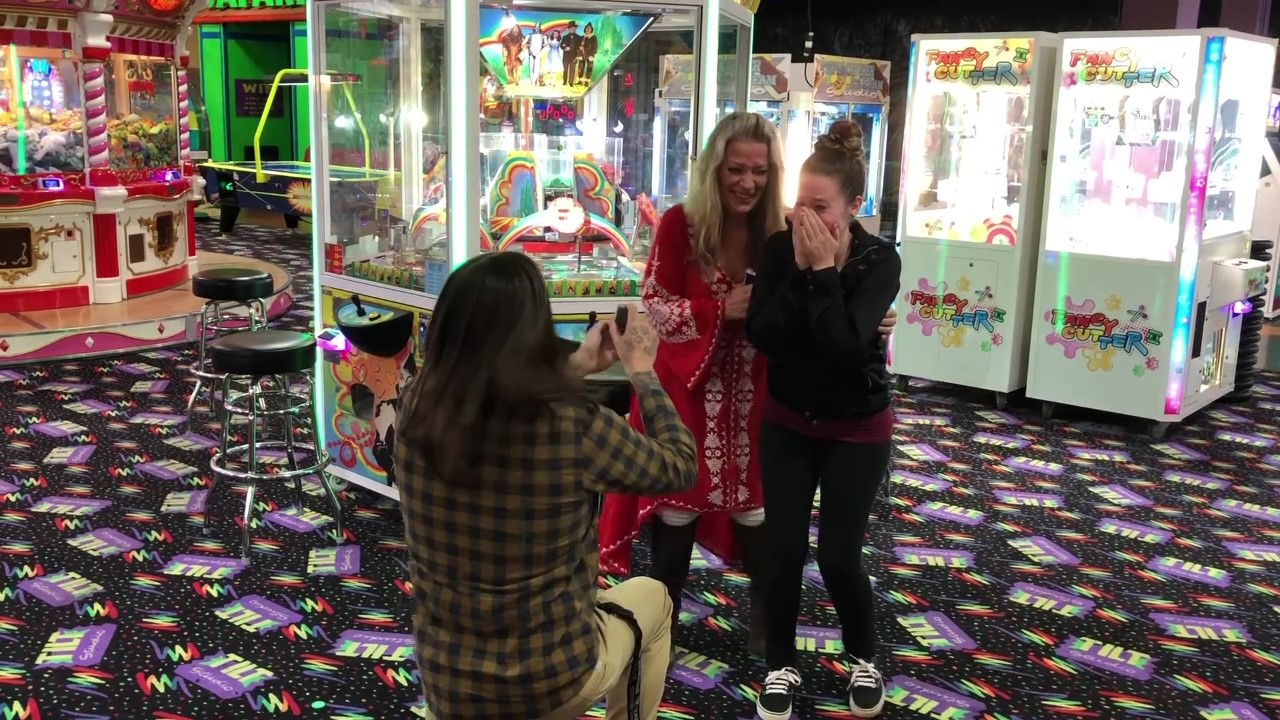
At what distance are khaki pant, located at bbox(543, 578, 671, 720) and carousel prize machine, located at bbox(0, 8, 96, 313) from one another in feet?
19.1

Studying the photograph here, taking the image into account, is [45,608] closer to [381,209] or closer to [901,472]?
[381,209]

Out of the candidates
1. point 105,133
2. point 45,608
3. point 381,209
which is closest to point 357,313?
point 381,209

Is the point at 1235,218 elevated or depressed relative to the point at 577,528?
elevated

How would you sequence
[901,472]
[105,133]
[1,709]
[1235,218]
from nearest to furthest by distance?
[1,709], [901,472], [1235,218], [105,133]

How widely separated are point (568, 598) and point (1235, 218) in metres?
4.89

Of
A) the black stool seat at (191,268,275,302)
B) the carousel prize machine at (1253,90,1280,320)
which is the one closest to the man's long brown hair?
the black stool seat at (191,268,275,302)

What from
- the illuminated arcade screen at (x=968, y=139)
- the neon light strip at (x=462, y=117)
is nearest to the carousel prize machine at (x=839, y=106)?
the illuminated arcade screen at (x=968, y=139)

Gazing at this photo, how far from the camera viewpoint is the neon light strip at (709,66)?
3.40 m

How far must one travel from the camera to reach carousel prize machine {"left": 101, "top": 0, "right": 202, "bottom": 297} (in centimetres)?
703

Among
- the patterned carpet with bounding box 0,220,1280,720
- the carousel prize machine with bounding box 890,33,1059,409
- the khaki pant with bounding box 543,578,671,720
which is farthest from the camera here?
the carousel prize machine with bounding box 890,33,1059,409

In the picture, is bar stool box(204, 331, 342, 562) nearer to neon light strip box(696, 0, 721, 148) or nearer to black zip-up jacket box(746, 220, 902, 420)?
neon light strip box(696, 0, 721, 148)

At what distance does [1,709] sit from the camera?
8.29 feet

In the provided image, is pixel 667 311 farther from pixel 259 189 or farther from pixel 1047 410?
pixel 259 189

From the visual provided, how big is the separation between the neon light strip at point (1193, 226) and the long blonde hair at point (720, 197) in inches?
120
